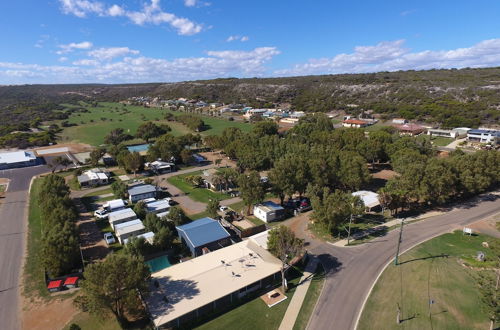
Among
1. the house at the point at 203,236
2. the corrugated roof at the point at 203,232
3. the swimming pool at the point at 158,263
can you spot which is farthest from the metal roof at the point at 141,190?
the swimming pool at the point at 158,263

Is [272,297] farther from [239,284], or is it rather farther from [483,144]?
[483,144]

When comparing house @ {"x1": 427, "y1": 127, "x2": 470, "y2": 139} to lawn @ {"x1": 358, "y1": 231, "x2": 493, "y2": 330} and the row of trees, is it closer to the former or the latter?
lawn @ {"x1": 358, "y1": 231, "x2": 493, "y2": 330}

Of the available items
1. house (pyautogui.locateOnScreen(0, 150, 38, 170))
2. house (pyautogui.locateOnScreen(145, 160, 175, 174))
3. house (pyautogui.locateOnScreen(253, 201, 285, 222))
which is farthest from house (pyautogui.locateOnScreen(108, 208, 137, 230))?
house (pyautogui.locateOnScreen(0, 150, 38, 170))

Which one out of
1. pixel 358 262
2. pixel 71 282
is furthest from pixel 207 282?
pixel 358 262

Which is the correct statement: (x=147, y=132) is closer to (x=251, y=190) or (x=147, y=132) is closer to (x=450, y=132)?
(x=251, y=190)

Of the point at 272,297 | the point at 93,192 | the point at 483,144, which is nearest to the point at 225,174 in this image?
the point at 93,192

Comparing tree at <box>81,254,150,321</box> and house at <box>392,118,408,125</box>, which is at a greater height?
tree at <box>81,254,150,321</box>
